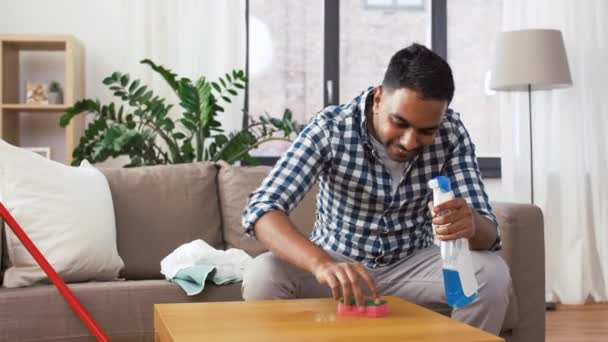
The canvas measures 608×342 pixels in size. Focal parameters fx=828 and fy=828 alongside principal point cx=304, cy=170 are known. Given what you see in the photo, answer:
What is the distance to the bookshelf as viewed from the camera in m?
3.96

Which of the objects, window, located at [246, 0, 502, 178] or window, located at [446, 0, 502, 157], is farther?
window, located at [446, 0, 502, 157]

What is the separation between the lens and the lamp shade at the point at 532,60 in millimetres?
3994

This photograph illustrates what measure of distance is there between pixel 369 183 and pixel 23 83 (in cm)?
280

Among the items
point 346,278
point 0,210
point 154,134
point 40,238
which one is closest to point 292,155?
point 346,278

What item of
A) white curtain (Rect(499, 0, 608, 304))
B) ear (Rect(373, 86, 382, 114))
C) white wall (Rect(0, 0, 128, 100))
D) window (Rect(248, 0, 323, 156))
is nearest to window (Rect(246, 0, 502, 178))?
window (Rect(248, 0, 323, 156))

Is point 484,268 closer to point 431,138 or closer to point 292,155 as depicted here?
point 431,138

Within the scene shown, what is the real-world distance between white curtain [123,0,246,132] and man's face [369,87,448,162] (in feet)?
8.21

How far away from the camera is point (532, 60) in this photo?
401 centimetres

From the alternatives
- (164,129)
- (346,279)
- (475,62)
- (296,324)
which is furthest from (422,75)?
(475,62)

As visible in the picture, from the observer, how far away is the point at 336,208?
2035mm

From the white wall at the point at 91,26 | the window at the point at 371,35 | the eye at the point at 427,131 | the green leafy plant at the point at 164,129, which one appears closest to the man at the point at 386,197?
the eye at the point at 427,131

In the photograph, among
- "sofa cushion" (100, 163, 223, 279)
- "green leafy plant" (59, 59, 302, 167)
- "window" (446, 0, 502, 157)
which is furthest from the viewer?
"window" (446, 0, 502, 157)

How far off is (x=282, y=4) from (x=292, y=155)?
2.85m

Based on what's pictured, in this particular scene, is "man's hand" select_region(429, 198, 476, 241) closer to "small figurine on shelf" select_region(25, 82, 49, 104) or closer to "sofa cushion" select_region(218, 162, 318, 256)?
"sofa cushion" select_region(218, 162, 318, 256)
